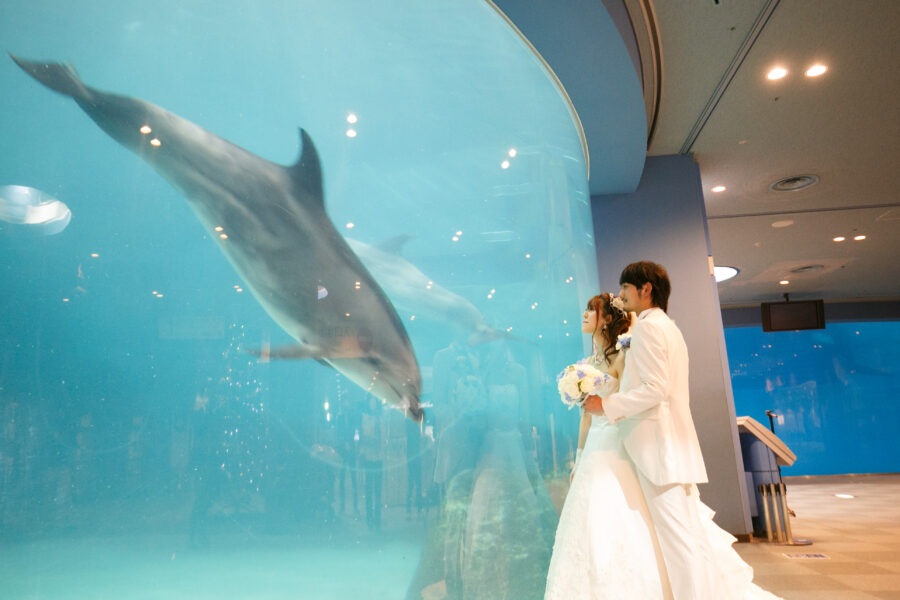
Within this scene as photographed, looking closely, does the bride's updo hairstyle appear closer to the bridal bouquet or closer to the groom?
the groom

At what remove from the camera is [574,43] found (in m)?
3.54

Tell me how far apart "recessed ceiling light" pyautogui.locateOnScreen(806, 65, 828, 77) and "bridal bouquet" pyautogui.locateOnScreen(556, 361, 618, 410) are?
12.3 ft

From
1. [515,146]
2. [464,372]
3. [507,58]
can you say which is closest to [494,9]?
[507,58]

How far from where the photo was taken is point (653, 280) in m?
2.64

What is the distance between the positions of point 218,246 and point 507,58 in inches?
68.9

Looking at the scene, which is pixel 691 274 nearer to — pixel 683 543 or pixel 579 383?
pixel 579 383

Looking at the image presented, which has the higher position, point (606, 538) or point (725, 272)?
point (725, 272)

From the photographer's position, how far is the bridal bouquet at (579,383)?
2484mm

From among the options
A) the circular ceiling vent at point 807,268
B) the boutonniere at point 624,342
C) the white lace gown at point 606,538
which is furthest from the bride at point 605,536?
the circular ceiling vent at point 807,268

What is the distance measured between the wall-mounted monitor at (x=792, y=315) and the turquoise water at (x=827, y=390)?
2.76 m

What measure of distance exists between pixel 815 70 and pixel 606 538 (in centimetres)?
440

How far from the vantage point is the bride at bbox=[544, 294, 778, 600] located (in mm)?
2162

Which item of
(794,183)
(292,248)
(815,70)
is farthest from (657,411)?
(794,183)

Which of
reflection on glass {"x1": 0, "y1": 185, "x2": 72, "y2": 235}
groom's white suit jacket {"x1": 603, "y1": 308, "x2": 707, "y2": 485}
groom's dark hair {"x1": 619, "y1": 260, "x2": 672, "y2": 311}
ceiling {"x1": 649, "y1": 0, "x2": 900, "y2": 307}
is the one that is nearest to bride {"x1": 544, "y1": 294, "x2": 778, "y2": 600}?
groom's white suit jacket {"x1": 603, "y1": 308, "x2": 707, "y2": 485}
